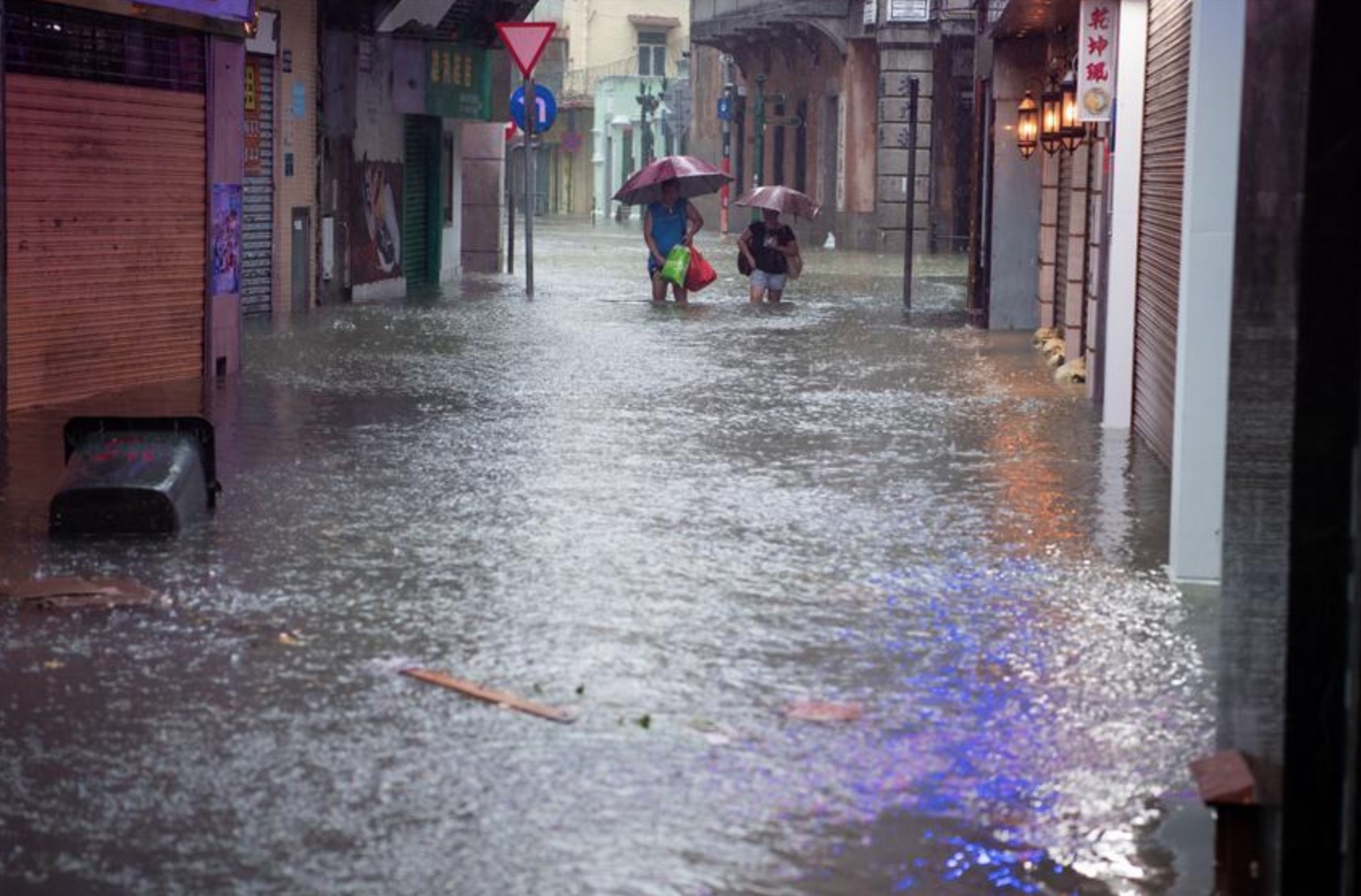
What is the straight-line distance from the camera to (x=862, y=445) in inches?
520

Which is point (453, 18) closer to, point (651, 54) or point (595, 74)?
point (595, 74)

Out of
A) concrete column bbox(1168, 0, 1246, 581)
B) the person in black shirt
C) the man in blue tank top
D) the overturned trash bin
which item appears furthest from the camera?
the man in blue tank top

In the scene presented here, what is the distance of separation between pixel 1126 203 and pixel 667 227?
531 inches

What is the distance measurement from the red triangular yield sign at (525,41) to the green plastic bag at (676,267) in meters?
2.45

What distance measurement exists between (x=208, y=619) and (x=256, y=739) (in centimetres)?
169

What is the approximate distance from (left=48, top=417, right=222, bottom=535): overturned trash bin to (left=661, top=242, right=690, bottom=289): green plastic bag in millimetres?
16356

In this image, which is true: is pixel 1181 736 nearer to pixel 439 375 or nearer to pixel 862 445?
pixel 862 445

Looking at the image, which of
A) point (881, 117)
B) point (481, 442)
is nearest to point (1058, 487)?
point (481, 442)

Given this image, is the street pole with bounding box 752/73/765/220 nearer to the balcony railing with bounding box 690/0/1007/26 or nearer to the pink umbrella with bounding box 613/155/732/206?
the balcony railing with bounding box 690/0/1007/26

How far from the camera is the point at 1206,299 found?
29.3ft

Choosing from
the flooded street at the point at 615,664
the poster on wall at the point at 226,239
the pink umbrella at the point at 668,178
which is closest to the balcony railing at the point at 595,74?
the pink umbrella at the point at 668,178

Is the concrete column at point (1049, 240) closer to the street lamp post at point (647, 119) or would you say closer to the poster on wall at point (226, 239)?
the poster on wall at point (226, 239)

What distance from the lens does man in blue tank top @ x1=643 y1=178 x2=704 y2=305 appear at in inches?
1073

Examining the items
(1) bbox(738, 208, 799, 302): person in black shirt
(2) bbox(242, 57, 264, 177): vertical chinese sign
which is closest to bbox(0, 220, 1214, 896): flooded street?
(2) bbox(242, 57, 264, 177): vertical chinese sign
